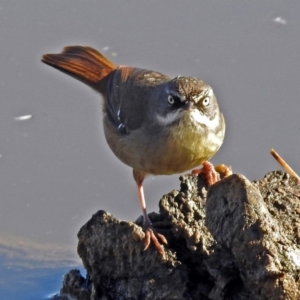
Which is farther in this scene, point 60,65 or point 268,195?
point 60,65

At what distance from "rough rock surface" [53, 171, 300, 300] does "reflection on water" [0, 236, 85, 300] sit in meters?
0.55

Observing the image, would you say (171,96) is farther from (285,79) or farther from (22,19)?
(22,19)

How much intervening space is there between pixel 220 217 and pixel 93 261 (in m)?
0.94

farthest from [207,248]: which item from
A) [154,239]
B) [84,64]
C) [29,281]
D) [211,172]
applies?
→ [84,64]

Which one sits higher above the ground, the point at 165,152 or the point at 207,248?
the point at 165,152

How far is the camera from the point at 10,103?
7.32m

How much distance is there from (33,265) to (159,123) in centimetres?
147

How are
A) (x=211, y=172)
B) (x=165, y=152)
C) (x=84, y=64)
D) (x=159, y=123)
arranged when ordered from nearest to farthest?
(x=211, y=172) → (x=165, y=152) → (x=159, y=123) → (x=84, y=64)

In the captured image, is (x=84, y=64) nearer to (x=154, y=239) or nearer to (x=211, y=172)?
(x=211, y=172)

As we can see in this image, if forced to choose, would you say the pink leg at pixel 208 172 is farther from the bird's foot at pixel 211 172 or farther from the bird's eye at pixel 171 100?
the bird's eye at pixel 171 100

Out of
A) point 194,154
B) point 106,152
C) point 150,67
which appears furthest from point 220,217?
point 150,67

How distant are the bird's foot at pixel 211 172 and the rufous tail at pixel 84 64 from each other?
5.38 ft

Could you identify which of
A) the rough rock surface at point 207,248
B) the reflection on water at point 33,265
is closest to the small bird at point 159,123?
the rough rock surface at point 207,248

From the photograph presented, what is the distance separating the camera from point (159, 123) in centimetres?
584
